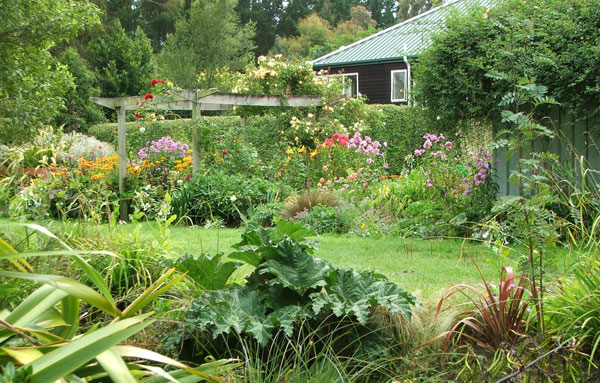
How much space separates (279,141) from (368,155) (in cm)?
187

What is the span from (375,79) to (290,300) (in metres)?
19.4

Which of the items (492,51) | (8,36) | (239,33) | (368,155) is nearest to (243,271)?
(8,36)

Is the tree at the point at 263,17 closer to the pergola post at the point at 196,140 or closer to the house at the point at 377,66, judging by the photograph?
the house at the point at 377,66

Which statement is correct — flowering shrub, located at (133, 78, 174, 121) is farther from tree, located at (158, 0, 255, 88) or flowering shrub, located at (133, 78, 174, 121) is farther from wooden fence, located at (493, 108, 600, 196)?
tree, located at (158, 0, 255, 88)

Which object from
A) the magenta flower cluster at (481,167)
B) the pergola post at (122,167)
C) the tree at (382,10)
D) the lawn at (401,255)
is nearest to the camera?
the lawn at (401,255)

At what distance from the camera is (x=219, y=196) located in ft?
27.2

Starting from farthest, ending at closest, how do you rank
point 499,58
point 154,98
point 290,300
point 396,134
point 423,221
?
1. point 396,134
2. point 154,98
3. point 423,221
4. point 499,58
5. point 290,300

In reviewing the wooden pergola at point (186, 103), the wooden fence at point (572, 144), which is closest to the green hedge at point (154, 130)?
the wooden pergola at point (186, 103)

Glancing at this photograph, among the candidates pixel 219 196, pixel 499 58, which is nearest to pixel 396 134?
pixel 219 196

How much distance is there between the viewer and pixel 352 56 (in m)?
21.4

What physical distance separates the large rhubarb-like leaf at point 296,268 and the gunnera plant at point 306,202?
4.39m

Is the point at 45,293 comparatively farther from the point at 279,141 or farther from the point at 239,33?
the point at 239,33

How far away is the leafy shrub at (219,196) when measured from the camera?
27.1ft

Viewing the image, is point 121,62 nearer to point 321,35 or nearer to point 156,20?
point 156,20
